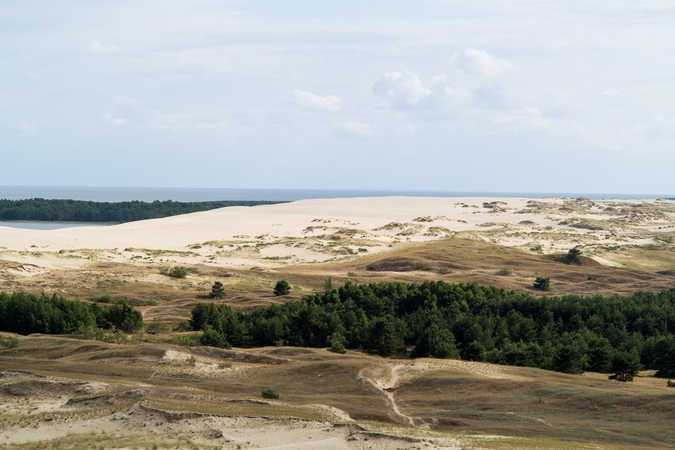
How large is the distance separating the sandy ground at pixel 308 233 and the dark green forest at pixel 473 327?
26.2 m

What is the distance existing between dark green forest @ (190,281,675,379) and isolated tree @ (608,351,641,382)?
6cm

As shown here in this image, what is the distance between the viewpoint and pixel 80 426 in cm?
2097

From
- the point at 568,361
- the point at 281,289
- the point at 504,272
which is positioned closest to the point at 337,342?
the point at 568,361

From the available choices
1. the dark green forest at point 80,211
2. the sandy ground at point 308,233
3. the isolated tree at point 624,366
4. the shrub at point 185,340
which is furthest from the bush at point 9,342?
the dark green forest at point 80,211

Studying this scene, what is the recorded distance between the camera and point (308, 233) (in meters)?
93.8

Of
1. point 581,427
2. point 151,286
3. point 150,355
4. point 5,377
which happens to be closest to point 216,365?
point 150,355

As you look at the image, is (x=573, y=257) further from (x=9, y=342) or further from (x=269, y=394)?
(x=9, y=342)

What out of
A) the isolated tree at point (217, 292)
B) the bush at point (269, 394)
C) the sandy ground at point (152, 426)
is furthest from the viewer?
the isolated tree at point (217, 292)

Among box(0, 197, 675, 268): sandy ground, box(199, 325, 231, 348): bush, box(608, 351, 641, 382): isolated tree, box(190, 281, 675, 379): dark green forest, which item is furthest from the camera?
box(0, 197, 675, 268): sandy ground

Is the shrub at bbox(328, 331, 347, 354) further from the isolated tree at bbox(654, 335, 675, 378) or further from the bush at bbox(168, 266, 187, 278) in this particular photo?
→ the bush at bbox(168, 266, 187, 278)

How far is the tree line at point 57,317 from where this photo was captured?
1521 inches

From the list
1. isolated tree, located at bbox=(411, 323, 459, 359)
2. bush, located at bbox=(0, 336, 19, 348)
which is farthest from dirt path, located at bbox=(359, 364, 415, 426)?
bush, located at bbox=(0, 336, 19, 348)

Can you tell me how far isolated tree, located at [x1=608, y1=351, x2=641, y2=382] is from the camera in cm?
3017

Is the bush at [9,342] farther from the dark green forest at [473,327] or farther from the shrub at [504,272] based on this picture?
the shrub at [504,272]
